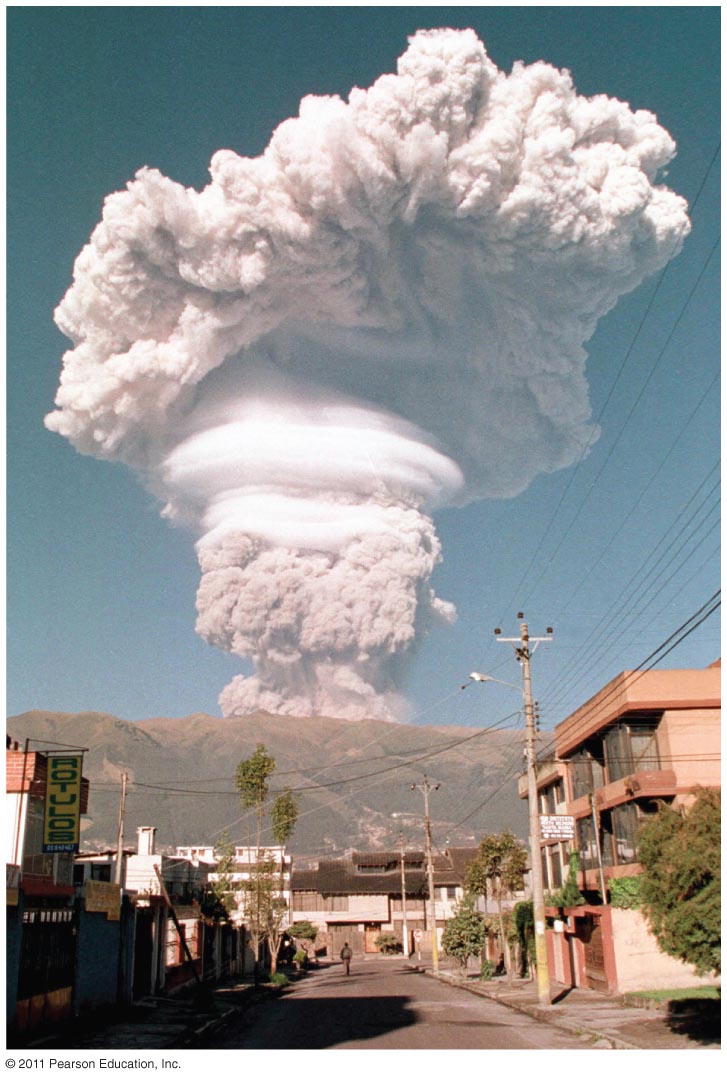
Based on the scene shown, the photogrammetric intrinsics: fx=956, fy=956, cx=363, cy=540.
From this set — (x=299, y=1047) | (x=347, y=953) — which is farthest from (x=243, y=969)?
(x=299, y=1047)

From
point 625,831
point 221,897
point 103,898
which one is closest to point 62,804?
point 103,898

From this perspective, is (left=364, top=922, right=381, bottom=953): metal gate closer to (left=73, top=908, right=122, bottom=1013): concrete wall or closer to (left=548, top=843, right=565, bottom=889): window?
(left=548, top=843, right=565, bottom=889): window

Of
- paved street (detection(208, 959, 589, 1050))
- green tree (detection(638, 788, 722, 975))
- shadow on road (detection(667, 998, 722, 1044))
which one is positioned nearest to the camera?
green tree (detection(638, 788, 722, 975))

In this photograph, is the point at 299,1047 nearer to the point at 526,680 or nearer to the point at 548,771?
the point at 526,680

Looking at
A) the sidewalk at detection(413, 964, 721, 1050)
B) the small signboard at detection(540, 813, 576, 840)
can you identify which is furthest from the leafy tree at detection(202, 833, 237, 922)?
the small signboard at detection(540, 813, 576, 840)

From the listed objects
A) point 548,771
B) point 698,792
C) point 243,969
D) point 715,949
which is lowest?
point 243,969

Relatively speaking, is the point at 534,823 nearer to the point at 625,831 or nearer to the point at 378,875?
the point at 625,831
